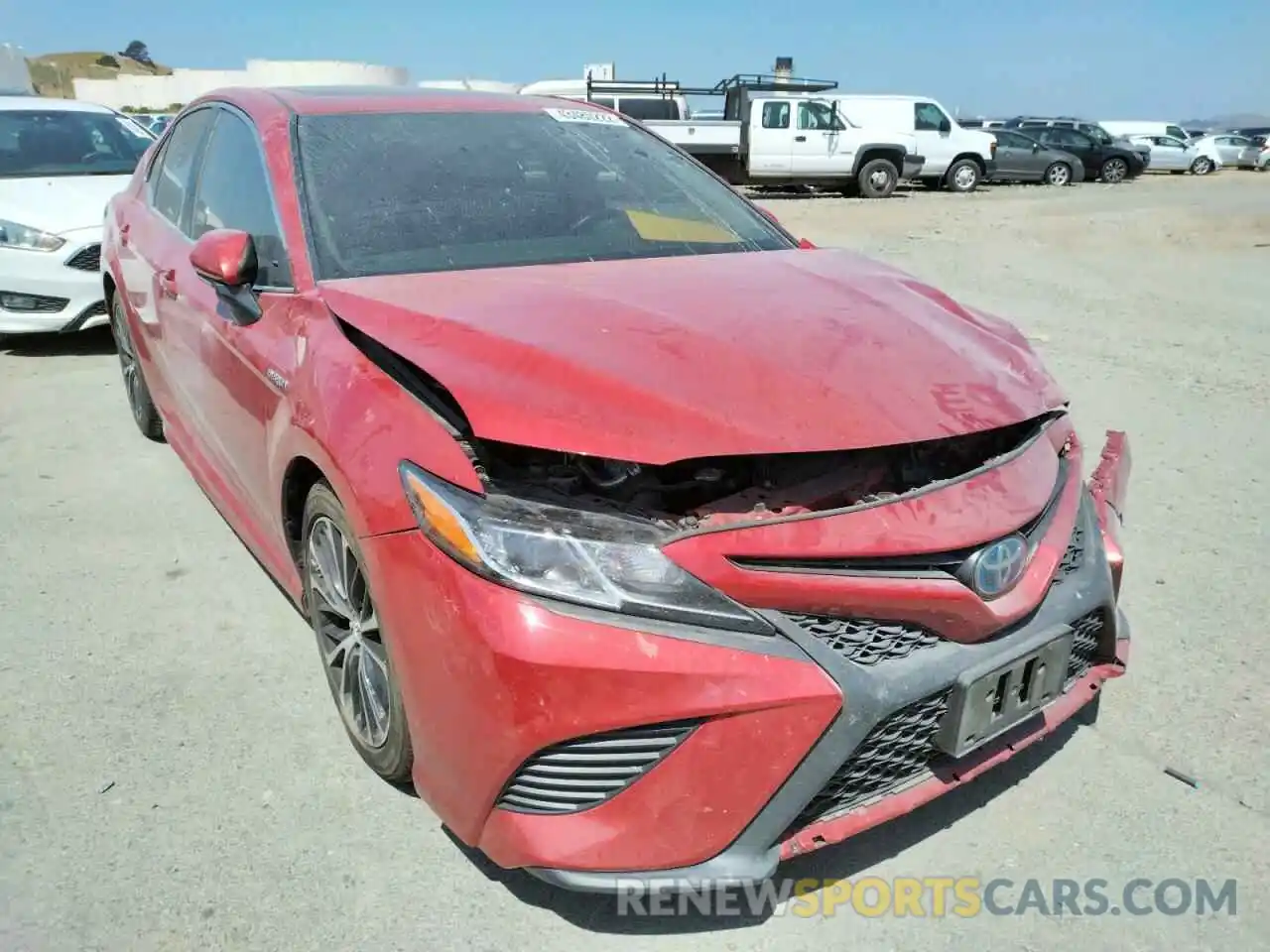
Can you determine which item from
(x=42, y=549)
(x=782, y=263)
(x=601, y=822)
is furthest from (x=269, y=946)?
(x=42, y=549)

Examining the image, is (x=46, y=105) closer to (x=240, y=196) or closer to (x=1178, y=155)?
(x=240, y=196)

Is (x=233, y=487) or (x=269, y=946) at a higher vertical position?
(x=233, y=487)

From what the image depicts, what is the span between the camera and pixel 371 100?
323 cm

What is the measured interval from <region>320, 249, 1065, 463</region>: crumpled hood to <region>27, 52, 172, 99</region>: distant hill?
74.1 m

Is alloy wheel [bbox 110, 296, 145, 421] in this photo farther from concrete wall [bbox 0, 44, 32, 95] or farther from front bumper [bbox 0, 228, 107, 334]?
concrete wall [bbox 0, 44, 32, 95]

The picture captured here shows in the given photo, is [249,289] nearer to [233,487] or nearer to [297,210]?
[297,210]

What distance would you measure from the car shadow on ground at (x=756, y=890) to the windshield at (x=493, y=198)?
155 centimetres

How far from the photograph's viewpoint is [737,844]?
5.88 feet

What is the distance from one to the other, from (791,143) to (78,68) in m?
100

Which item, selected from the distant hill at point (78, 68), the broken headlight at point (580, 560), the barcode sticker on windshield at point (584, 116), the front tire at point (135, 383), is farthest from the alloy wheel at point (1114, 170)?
the distant hill at point (78, 68)

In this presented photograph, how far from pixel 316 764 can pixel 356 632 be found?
0.43 meters

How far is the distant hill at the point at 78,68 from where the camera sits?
68.6m

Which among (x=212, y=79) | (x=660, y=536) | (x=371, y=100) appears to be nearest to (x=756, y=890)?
Answer: (x=660, y=536)

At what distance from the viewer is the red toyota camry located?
5.69 ft
